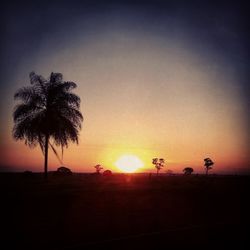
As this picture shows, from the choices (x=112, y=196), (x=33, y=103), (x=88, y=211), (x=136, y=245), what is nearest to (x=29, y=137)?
(x=33, y=103)

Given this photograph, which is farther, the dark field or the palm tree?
the palm tree

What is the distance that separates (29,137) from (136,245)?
1480cm

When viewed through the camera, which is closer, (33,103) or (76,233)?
(76,233)

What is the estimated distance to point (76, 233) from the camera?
8.36 m

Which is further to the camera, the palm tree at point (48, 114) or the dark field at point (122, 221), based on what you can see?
the palm tree at point (48, 114)

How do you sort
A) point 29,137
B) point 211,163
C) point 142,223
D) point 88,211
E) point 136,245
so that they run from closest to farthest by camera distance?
1. point 136,245
2. point 142,223
3. point 88,211
4. point 29,137
5. point 211,163

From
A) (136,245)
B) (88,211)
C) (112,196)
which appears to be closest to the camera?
(136,245)

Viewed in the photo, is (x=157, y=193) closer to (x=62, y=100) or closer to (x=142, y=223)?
(x=142, y=223)

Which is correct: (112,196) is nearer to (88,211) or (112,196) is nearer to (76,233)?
(88,211)

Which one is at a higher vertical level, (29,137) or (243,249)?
(29,137)

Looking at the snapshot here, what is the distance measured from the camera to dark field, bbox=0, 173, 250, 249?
753 cm

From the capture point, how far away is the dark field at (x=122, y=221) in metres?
7.53

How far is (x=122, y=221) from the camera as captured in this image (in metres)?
9.92

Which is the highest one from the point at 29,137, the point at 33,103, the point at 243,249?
the point at 33,103
